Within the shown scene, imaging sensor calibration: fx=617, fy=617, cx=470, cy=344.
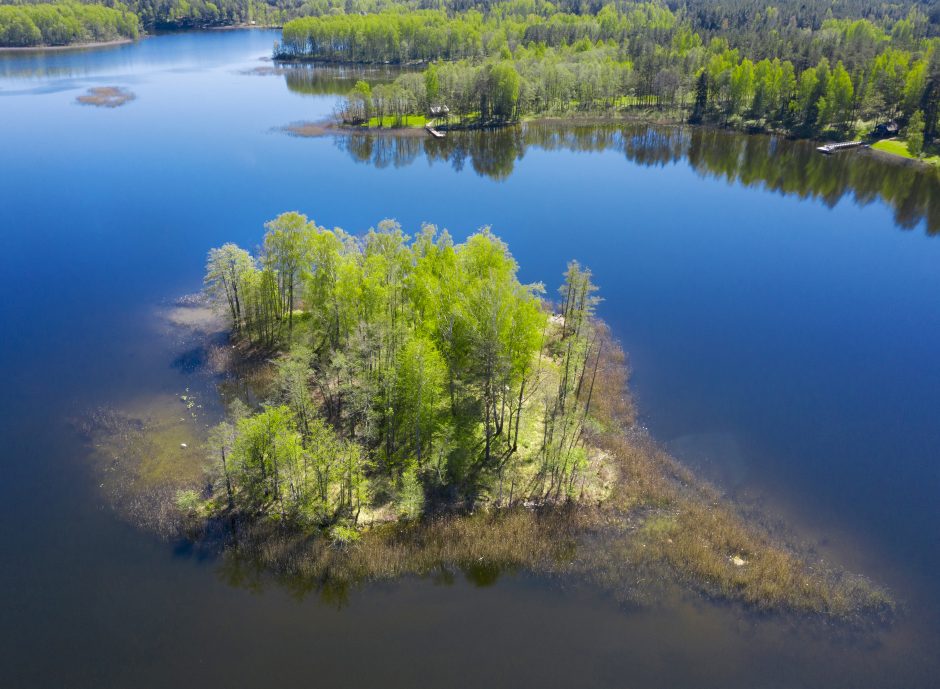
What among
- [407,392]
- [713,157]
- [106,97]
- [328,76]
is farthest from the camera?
[328,76]

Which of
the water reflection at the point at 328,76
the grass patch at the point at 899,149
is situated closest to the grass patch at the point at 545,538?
the grass patch at the point at 899,149

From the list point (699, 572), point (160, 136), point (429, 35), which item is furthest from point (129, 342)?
point (429, 35)

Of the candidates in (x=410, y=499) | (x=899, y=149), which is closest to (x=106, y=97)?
(x=410, y=499)

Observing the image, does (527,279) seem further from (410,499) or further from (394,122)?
(394,122)

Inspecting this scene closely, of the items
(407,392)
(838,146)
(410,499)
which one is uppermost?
(838,146)

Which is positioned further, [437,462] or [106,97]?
[106,97]

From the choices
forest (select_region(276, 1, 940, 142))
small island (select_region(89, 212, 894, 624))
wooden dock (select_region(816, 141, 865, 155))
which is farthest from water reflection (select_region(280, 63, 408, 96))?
small island (select_region(89, 212, 894, 624))

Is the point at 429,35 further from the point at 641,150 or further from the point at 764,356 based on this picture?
the point at 764,356
